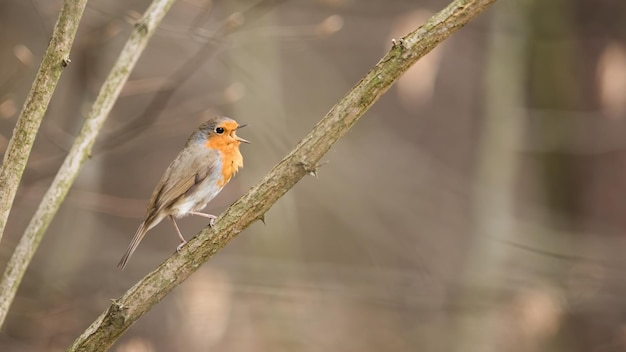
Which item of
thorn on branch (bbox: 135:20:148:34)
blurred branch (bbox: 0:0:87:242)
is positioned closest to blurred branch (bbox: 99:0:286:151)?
thorn on branch (bbox: 135:20:148:34)

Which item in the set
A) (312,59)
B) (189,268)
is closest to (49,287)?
(189,268)

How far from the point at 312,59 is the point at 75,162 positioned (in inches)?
257

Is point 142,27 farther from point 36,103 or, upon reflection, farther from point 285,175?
point 285,175

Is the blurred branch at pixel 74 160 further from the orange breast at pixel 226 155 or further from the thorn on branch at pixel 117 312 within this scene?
the orange breast at pixel 226 155

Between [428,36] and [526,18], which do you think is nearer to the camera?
[428,36]

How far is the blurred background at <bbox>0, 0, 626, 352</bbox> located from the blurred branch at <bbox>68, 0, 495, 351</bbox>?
1.84m

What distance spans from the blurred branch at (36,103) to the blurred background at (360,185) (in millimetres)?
1744

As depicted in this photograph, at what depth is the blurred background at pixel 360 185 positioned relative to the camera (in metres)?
→ 5.41

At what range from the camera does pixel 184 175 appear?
3748mm

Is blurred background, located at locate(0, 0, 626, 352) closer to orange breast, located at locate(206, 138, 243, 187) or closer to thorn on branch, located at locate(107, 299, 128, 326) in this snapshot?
orange breast, located at locate(206, 138, 243, 187)

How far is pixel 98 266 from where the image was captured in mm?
6211

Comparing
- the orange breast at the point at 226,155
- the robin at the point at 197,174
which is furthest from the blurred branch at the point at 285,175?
the orange breast at the point at 226,155

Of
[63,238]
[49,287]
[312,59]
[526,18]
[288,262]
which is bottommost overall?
[49,287]

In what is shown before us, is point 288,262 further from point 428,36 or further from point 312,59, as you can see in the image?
point 428,36
